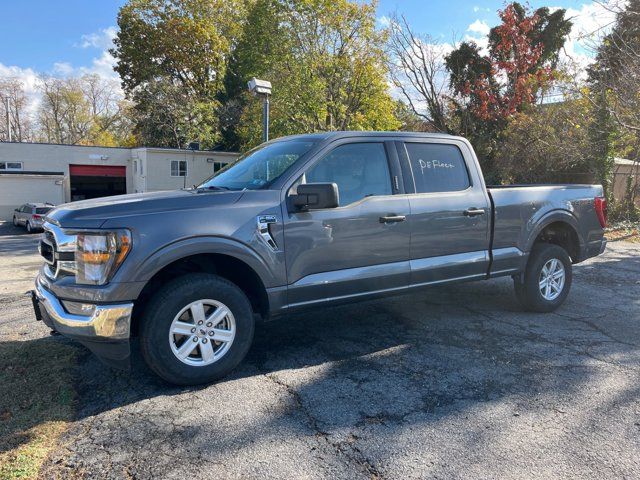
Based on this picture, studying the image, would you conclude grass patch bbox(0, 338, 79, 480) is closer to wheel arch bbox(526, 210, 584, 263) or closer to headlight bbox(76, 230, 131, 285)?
headlight bbox(76, 230, 131, 285)

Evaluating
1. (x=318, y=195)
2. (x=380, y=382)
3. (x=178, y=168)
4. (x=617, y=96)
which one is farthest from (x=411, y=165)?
(x=178, y=168)

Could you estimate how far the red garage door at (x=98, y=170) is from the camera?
1377 inches

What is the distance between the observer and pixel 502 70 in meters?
23.2

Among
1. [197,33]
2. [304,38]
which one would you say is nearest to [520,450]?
[304,38]

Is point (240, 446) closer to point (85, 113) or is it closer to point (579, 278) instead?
point (579, 278)

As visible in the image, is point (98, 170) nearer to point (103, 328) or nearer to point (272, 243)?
point (272, 243)

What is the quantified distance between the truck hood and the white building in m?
27.3

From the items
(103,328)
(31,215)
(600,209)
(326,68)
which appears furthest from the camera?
(31,215)

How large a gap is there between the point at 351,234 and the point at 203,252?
1.28 meters

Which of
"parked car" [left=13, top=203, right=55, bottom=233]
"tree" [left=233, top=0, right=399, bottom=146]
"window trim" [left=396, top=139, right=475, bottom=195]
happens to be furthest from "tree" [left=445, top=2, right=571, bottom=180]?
"parked car" [left=13, top=203, right=55, bottom=233]

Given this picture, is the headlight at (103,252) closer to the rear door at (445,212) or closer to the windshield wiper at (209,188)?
the windshield wiper at (209,188)

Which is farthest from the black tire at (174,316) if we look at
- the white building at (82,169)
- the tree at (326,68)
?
the white building at (82,169)

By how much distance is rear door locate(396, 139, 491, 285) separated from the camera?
4.62 m

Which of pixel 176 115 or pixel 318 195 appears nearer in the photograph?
pixel 318 195
